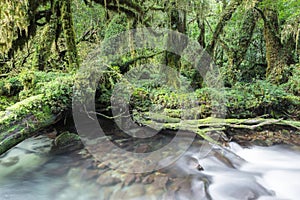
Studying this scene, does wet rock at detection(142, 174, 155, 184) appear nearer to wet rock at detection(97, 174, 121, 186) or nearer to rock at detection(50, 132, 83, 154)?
wet rock at detection(97, 174, 121, 186)

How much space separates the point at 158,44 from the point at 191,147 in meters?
3.54

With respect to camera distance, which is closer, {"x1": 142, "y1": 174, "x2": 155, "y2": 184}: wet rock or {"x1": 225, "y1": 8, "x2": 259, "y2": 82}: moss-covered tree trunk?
{"x1": 142, "y1": 174, "x2": 155, "y2": 184}: wet rock

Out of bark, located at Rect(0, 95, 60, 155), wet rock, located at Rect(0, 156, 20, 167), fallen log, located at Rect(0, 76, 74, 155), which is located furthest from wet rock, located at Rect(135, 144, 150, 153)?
wet rock, located at Rect(0, 156, 20, 167)

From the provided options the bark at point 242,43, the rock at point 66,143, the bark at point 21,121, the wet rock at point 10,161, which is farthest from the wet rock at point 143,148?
the bark at point 242,43

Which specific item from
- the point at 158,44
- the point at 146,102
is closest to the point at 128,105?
the point at 146,102

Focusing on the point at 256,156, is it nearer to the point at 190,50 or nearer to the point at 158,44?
the point at 190,50

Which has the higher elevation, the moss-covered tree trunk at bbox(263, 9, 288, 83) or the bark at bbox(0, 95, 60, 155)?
the moss-covered tree trunk at bbox(263, 9, 288, 83)

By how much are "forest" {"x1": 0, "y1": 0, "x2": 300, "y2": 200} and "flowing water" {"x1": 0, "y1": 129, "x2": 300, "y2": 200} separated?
49cm

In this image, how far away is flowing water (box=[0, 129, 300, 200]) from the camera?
364 centimetres

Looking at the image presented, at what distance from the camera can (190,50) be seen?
24.2 feet

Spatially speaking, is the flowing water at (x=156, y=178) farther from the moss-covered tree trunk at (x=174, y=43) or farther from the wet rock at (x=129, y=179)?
the moss-covered tree trunk at (x=174, y=43)

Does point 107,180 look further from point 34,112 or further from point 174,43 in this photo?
point 174,43

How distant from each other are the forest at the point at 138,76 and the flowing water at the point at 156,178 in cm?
49

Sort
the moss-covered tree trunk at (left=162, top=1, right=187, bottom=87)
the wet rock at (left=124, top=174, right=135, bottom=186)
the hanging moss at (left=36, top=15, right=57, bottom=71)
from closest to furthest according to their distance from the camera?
the wet rock at (left=124, top=174, right=135, bottom=186) < the hanging moss at (left=36, top=15, right=57, bottom=71) < the moss-covered tree trunk at (left=162, top=1, right=187, bottom=87)
